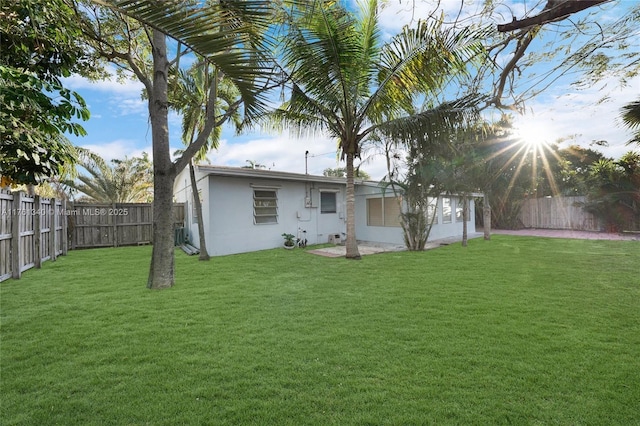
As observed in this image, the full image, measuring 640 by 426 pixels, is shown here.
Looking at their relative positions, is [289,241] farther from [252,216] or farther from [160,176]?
[160,176]

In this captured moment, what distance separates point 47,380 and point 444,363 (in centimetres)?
347

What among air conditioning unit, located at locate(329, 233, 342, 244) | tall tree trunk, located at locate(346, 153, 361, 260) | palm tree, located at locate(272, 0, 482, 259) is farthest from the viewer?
air conditioning unit, located at locate(329, 233, 342, 244)

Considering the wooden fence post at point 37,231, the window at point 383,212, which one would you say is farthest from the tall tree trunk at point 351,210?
the wooden fence post at point 37,231

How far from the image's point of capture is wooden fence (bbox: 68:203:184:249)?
11805 mm

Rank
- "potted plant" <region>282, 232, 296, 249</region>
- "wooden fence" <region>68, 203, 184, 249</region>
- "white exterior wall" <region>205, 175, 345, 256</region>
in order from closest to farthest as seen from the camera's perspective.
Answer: "white exterior wall" <region>205, 175, 345, 256</region> → "potted plant" <region>282, 232, 296, 249</region> → "wooden fence" <region>68, 203, 184, 249</region>

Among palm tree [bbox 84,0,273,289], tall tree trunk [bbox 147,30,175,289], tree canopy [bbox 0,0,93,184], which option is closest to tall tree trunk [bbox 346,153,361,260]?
palm tree [bbox 84,0,273,289]

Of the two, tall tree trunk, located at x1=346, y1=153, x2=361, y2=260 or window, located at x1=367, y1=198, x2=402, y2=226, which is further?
window, located at x1=367, y1=198, x2=402, y2=226

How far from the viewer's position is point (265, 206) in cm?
1128

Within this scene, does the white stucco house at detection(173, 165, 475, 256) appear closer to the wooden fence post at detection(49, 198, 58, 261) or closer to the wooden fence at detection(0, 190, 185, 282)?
the wooden fence at detection(0, 190, 185, 282)

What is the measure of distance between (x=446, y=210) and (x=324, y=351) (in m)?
Answer: 13.3

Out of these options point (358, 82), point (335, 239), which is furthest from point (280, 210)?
point (358, 82)

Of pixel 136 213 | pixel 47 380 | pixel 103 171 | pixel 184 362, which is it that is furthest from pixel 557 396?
pixel 103 171

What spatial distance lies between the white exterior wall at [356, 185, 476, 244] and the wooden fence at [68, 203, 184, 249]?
9.47 meters

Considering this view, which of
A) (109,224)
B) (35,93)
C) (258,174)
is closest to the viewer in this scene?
(35,93)
